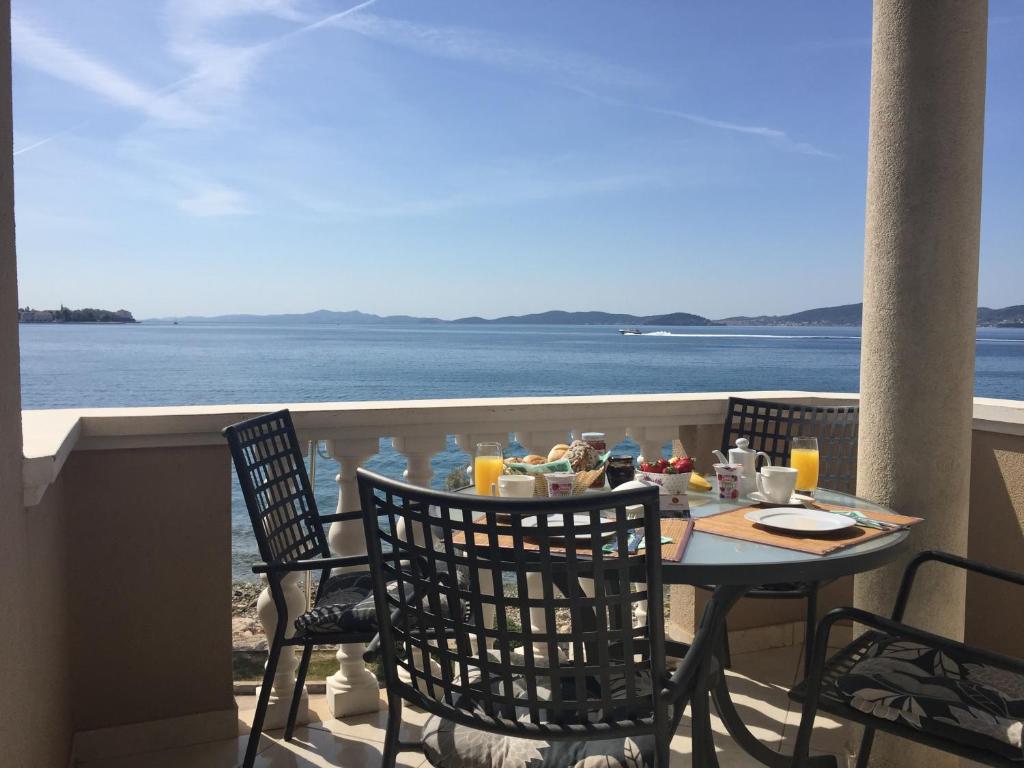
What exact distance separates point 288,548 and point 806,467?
1.59 meters

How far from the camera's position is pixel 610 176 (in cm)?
5688

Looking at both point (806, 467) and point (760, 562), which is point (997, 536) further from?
point (760, 562)

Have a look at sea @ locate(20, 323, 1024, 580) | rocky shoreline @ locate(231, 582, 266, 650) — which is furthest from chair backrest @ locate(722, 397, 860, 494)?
sea @ locate(20, 323, 1024, 580)

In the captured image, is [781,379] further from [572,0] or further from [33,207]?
[33,207]

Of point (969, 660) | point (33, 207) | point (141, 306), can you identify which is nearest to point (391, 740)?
point (969, 660)

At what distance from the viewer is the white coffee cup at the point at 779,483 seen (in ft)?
6.99

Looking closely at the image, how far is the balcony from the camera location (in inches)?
100.0

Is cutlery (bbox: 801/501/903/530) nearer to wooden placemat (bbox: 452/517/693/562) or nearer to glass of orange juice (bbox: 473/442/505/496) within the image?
wooden placemat (bbox: 452/517/693/562)

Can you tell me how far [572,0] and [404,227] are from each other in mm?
21795

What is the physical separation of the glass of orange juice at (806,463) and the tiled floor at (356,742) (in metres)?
0.93

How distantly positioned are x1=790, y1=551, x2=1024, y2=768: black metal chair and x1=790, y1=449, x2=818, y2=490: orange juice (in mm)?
395

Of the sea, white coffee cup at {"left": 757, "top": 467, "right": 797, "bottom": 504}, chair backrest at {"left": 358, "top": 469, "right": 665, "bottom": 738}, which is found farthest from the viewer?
the sea

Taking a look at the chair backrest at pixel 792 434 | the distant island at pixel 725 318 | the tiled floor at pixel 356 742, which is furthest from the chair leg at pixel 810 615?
the distant island at pixel 725 318

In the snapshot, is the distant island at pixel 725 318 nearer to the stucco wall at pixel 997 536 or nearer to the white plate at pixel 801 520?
the stucco wall at pixel 997 536
